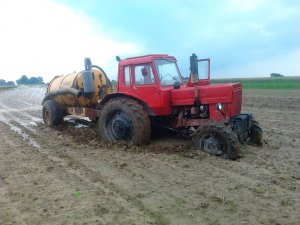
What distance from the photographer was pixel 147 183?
6.12 meters

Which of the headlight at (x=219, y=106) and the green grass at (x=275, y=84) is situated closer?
the headlight at (x=219, y=106)

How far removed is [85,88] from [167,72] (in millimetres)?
3047

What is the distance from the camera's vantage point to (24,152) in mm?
8633

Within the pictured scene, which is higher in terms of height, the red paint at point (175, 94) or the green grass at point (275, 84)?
the red paint at point (175, 94)

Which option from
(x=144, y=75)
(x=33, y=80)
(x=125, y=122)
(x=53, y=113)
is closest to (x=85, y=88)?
(x=53, y=113)

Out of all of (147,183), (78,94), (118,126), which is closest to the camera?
(147,183)

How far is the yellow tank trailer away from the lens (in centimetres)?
1116

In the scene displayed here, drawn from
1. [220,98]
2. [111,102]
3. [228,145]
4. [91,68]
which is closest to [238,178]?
[228,145]

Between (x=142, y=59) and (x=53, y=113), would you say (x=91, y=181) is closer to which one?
(x=142, y=59)

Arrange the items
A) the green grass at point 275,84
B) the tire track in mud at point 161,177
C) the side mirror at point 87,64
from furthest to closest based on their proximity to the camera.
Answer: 1. the green grass at point 275,84
2. the side mirror at point 87,64
3. the tire track in mud at point 161,177

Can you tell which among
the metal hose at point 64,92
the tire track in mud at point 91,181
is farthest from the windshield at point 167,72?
the metal hose at point 64,92

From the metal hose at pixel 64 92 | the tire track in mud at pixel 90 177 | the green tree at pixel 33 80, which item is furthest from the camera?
the green tree at pixel 33 80

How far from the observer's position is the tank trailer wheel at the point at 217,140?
289 inches

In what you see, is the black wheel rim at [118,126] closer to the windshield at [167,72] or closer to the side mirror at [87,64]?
the windshield at [167,72]
